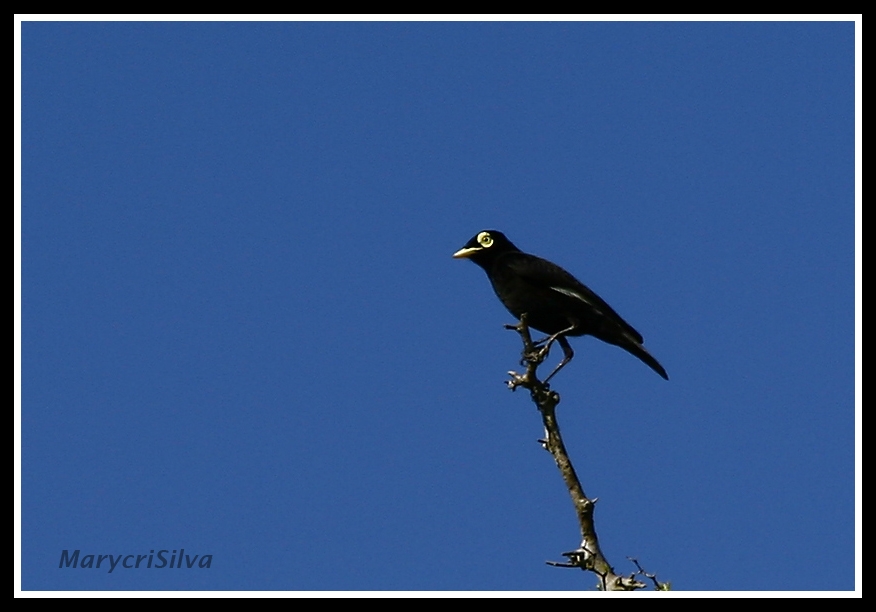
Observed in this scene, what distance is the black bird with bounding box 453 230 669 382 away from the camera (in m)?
10.2

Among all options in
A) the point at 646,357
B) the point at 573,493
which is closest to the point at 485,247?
the point at 646,357

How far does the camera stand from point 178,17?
11.0 metres

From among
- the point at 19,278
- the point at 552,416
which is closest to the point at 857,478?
the point at 552,416

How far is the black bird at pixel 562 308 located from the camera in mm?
10211

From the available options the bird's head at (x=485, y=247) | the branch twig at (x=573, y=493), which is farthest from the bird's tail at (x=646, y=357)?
the branch twig at (x=573, y=493)

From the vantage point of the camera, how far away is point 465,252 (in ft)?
37.0

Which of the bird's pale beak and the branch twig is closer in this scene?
the branch twig

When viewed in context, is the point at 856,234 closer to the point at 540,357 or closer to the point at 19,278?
the point at 540,357

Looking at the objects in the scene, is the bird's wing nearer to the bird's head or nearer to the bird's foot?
the bird's head

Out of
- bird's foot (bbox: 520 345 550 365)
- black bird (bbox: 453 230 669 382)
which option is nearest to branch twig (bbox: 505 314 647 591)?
bird's foot (bbox: 520 345 550 365)

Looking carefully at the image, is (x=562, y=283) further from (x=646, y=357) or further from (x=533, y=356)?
(x=533, y=356)

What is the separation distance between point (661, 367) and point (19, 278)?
19.0ft

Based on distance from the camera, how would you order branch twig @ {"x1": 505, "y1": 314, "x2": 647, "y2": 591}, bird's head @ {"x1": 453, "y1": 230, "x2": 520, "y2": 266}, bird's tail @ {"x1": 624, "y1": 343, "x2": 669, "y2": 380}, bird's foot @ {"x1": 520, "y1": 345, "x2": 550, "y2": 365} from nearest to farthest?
branch twig @ {"x1": 505, "y1": 314, "x2": 647, "y2": 591} < bird's foot @ {"x1": 520, "y1": 345, "x2": 550, "y2": 365} < bird's tail @ {"x1": 624, "y1": 343, "x2": 669, "y2": 380} < bird's head @ {"x1": 453, "y1": 230, "x2": 520, "y2": 266}

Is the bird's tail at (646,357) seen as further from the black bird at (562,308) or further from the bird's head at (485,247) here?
the bird's head at (485,247)
